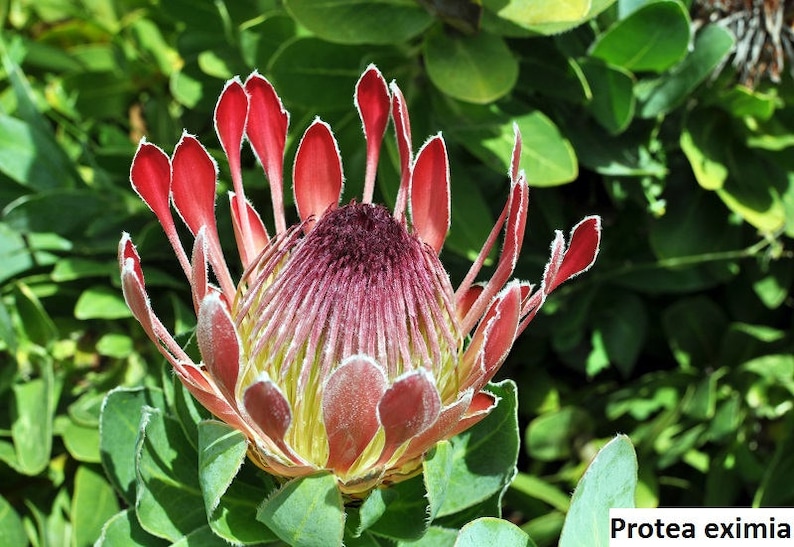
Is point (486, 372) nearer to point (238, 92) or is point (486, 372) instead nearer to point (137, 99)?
point (238, 92)

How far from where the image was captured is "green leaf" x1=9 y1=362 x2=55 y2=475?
1300 mm

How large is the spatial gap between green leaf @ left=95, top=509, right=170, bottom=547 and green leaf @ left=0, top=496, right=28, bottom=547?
0.33 metres

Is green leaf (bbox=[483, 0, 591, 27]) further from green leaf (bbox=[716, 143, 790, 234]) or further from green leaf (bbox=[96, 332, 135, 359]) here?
green leaf (bbox=[96, 332, 135, 359])

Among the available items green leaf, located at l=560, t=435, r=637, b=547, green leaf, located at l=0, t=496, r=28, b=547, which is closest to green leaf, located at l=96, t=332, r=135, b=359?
green leaf, located at l=0, t=496, r=28, b=547

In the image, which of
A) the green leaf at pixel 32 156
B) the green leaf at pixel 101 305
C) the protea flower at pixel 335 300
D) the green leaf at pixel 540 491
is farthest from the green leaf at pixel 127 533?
the green leaf at pixel 32 156

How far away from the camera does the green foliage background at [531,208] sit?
1332mm

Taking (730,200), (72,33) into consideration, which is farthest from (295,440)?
(72,33)

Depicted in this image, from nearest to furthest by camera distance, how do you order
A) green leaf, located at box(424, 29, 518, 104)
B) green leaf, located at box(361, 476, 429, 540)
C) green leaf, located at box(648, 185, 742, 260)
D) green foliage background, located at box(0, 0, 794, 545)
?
green leaf, located at box(361, 476, 429, 540) → green leaf, located at box(424, 29, 518, 104) → green foliage background, located at box(0, 0, 794, 545) → green leaf, located at box(648, 185, 742, 260)

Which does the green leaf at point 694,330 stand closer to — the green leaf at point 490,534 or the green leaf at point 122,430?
the green leaf at point 490,534

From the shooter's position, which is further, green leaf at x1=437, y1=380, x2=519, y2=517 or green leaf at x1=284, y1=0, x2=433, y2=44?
green leaf at x1=284, y1=0, x2=433, y2=44

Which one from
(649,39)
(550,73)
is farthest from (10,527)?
(649,39)

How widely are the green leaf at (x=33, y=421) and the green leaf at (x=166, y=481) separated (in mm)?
363

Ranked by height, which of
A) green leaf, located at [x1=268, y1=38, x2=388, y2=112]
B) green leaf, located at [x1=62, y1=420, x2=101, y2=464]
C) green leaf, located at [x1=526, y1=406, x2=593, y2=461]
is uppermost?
green leaf, located at [x1=268, y1=38, x2=388, y2=112]

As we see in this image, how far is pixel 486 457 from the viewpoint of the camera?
106 centimetres
